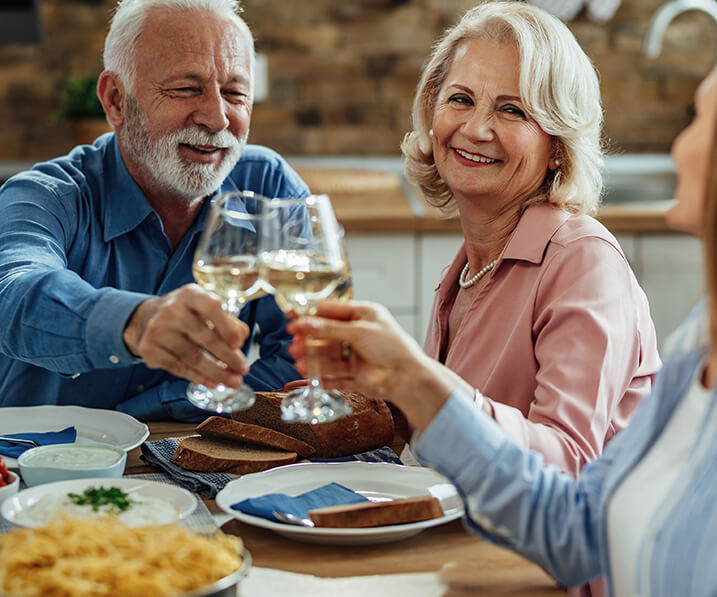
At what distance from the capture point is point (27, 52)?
13.3ft

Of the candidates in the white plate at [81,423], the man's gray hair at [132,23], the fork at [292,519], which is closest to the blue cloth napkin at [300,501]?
the fork at [292,519]

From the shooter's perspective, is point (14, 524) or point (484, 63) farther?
point (484, 63)

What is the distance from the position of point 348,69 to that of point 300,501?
10.5 feet

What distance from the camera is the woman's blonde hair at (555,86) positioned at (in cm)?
160

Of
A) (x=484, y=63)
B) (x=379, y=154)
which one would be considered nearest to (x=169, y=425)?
(x=484, y=63)

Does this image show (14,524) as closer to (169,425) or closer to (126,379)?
(169,425)

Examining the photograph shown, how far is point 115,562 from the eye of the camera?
2.88 ft

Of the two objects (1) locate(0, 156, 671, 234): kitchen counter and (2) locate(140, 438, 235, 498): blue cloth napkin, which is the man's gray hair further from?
(1) locate(0, 156, 671, 234): kitchen counter

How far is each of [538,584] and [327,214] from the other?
1.50ft

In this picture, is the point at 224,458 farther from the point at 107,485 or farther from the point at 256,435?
the point at 107,485

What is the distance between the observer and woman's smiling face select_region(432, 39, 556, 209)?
5.37ft

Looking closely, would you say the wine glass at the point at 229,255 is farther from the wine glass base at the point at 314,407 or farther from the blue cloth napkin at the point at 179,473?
the blue cloth napkin at the point at 179,473

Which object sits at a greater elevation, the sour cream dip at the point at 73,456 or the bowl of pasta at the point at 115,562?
the bowl of pasta at the point at 115,562

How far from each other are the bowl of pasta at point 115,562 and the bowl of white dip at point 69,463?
0.76ft
